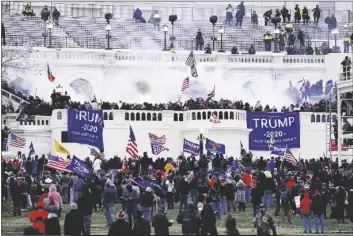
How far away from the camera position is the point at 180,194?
138 feet

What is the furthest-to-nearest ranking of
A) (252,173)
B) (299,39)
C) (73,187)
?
(299,39)
(252,173)
(73,187)

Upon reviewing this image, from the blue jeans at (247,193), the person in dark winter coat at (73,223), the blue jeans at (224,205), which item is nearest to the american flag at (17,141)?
the blue jeans at (247,193)

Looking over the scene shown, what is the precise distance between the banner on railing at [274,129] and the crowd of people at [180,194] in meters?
7.40

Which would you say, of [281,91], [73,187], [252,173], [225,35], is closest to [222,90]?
[281,91]

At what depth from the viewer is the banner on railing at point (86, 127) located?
5609 cm

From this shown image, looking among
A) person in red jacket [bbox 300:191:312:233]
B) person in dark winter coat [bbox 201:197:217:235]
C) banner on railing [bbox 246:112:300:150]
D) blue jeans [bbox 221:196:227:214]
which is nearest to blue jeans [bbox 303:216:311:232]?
person in red jacket [bbox 300:191:312:233]

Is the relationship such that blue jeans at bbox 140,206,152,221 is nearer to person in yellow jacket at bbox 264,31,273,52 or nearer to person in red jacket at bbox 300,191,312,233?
person in red jacket at bbox 300,191,312,233

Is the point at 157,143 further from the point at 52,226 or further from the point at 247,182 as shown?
the point at 52,226

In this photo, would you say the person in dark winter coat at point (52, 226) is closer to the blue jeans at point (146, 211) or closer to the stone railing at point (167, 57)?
the blue jeans at point (146, 211)

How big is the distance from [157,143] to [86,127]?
10.9 feet

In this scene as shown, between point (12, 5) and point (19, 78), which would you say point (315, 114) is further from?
point (12, 5)

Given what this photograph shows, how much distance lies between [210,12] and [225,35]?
11113 millimetres

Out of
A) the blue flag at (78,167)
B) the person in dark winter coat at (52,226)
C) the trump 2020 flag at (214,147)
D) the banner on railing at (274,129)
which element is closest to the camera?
the person in dark winter coat at (52,226)

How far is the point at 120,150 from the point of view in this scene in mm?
62094
